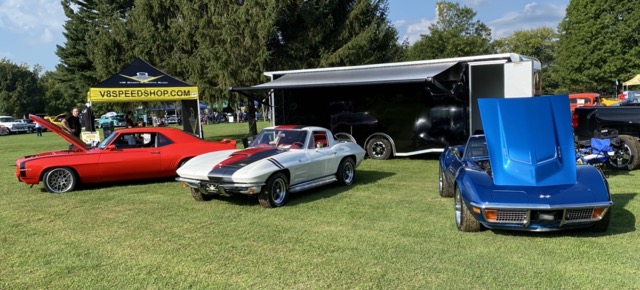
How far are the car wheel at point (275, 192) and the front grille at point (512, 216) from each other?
3.46 metres

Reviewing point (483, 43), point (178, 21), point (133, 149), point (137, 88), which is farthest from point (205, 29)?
point (483, 43)

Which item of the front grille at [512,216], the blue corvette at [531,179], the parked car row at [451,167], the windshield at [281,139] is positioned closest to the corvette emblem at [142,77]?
the parked car row at [451,167]

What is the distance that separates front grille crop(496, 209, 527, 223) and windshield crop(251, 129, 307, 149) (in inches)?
162

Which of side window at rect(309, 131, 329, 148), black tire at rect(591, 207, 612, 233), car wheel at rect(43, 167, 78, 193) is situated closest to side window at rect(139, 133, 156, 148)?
car wheel at rect(43, 167, 78, 193)

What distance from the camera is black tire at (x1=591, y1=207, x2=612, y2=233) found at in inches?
202

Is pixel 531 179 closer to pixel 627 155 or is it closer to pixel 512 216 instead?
pixel 512 216

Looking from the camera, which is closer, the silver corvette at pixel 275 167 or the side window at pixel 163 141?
the silver corvette at pixel 275 167

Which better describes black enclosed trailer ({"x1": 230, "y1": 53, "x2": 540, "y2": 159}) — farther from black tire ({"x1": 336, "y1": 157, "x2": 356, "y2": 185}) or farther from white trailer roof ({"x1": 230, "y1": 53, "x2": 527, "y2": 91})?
black tire ({"x1": 336, "y1": 157, "x2": 356, "y2": 185})

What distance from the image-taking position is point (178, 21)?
22016mm

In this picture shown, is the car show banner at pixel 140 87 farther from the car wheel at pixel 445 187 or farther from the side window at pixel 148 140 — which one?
the car wheel at pixel 445 187

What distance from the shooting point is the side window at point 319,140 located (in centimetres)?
861

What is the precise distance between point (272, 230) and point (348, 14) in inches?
648

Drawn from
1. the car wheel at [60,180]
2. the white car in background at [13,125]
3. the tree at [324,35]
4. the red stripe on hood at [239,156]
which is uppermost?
the tree at [324,35]

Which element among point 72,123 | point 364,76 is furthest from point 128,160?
point 364,76
